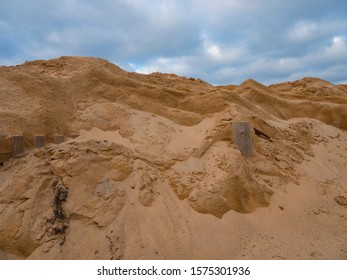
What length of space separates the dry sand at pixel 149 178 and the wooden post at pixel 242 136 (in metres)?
0.13

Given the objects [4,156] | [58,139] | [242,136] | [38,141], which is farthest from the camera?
[242,136]

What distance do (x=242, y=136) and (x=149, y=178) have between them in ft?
5.91

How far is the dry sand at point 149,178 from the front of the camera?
3713 mm

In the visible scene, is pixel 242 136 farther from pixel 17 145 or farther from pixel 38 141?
pixel 17 145

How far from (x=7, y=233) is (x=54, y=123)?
200 centimetres

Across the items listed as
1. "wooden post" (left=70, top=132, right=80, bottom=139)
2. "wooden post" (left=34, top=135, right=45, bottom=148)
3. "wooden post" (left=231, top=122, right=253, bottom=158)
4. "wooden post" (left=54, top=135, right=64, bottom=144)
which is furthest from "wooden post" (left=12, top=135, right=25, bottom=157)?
"wooden post" (left=231, top=122, right=253, bottom=158)

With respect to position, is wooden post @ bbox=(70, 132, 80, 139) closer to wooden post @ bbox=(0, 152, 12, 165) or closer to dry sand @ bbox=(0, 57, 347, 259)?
dry sand @ bbox=(0, 57, 347, 259)

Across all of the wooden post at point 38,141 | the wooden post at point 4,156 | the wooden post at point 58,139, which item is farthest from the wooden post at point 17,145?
the wooden post at point 58,139

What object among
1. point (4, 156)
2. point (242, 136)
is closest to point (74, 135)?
point (4, 156)

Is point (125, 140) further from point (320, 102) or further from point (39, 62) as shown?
point (320, 102)

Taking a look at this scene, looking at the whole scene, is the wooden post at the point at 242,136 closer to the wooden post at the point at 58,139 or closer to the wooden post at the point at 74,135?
the wooden post at the point at 74,135

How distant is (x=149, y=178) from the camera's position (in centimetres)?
434

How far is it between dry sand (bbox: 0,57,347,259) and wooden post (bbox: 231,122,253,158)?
0.42ft

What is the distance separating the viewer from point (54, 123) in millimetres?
4984
